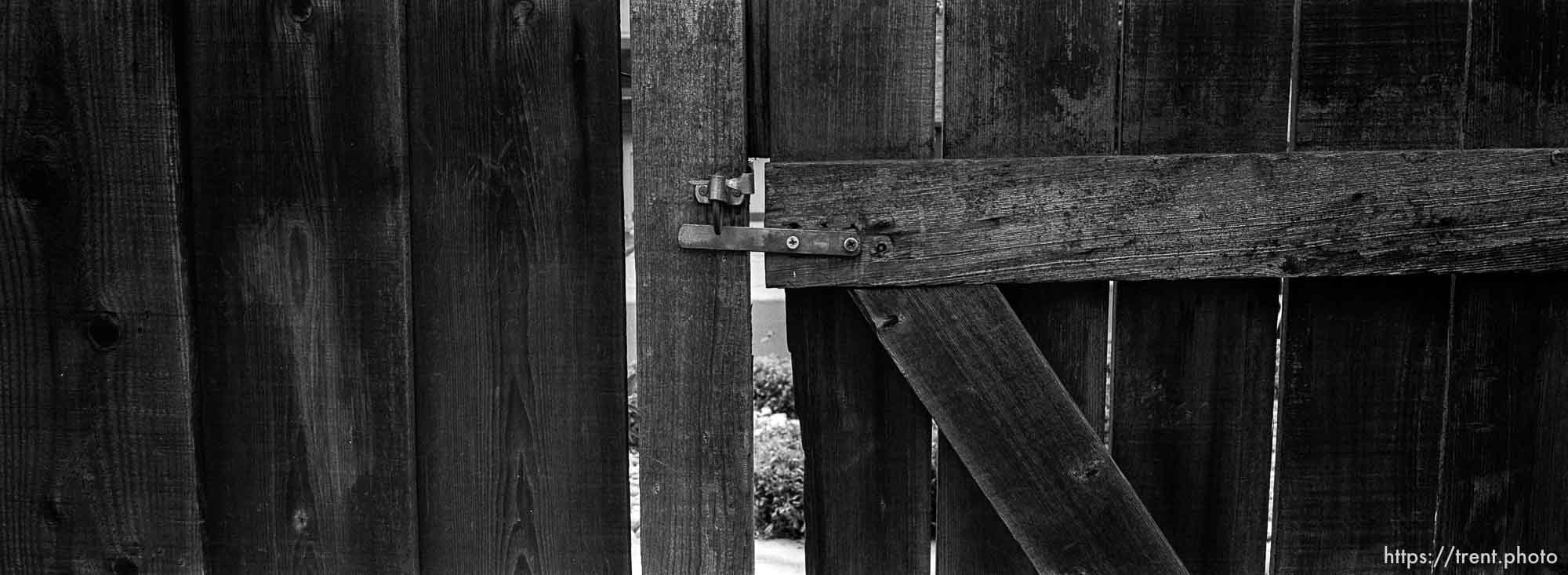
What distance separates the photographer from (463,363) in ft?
5.93

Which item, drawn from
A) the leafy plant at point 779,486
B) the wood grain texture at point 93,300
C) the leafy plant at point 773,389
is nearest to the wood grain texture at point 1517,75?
the wood grain texture at point 93,300

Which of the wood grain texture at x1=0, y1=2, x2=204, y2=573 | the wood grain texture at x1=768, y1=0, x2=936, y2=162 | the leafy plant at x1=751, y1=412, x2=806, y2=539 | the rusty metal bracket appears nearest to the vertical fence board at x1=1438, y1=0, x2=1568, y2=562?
the wood grain texture at x1=768, y1=0, x2=936, y2=162

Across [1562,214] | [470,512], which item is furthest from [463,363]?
[1562,214]

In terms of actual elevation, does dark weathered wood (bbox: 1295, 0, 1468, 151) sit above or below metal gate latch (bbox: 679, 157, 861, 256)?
above

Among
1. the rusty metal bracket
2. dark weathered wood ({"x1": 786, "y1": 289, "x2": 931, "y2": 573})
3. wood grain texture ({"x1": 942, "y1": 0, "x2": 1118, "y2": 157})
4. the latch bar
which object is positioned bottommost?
dark weathered wood ({"x1": 786, "y1": 289, "x2": 931, "y2": 573})

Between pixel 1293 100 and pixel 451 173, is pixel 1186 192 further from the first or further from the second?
pixel 451 173

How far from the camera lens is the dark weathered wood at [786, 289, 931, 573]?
1.78m

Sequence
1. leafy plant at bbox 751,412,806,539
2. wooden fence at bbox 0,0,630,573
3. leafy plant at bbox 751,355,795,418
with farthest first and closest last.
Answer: leafy plant at bbox 751,355,795,418, leafy plant at bbox 751,412,806,539, wooden fence at bbox 0,0,630,573

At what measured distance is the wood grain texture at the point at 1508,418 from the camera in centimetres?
180

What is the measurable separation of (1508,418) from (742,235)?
4.30ft

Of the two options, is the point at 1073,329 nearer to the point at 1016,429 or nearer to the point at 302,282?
the point at 1016,429

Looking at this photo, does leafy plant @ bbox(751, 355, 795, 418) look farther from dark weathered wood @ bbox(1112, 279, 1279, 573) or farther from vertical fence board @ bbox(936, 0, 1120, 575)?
vertical fence board @ bbox(936, 0, 1120, 575)

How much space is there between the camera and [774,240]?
165 cm

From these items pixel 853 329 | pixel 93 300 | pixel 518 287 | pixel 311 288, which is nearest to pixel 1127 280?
pixel 853 329
